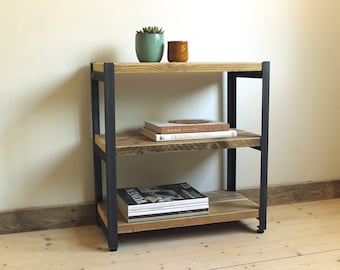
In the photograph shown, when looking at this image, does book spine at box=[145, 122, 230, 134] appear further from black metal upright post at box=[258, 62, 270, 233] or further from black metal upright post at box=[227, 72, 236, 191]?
black metal upright post at box=[227, 72, 236, 191]

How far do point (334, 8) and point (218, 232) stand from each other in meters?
1.15

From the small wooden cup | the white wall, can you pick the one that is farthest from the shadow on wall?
the small wooden cup

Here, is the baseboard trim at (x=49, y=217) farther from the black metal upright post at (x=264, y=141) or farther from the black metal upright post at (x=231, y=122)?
the black metal upright post at (x=264, y=141)

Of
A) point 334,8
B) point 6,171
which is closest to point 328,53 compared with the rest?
point 334,8

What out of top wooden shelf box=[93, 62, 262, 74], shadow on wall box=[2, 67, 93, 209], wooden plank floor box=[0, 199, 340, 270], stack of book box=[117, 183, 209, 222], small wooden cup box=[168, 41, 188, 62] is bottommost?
wooden plank floor box=[0, 199, 340, 270]

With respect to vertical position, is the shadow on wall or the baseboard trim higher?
the shadow on wall

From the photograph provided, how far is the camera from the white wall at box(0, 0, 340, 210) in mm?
1763


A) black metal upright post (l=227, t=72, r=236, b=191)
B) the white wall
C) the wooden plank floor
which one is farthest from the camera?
black metal upright post (l=227, t=72, r=236, b=191)

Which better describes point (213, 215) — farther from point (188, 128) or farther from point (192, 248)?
point (188, 128)

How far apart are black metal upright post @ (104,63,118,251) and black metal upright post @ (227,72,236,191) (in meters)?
0.64

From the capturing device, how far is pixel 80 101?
183 centimetres

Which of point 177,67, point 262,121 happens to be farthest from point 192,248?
point 177,67

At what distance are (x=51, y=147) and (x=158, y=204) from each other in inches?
19.3

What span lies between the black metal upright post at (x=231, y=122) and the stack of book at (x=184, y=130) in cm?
25
